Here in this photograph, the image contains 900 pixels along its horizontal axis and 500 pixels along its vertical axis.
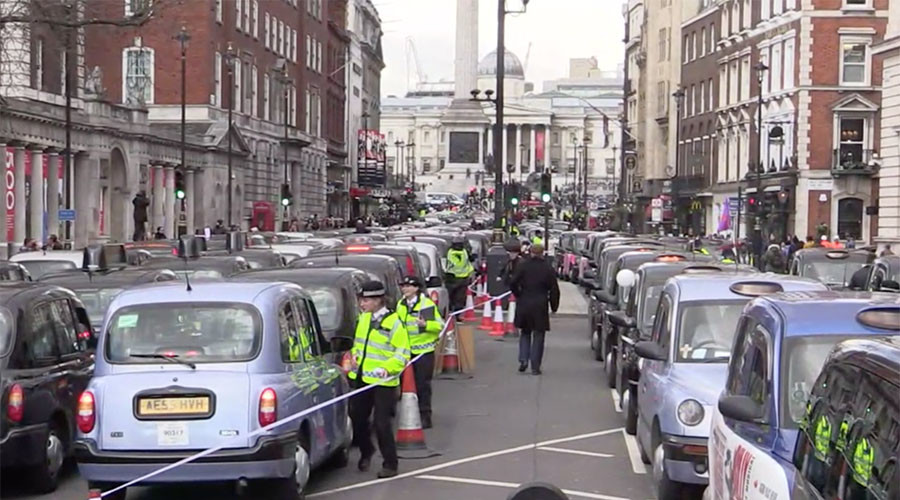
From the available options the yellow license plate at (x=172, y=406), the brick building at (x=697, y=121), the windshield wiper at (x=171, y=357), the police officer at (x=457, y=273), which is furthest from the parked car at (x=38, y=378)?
the brick building at (x=697, y=121)

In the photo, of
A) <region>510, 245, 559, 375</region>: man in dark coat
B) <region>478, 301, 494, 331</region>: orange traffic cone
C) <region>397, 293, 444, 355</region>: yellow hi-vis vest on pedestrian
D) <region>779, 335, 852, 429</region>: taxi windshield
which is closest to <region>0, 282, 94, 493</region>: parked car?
<region>397, 293, 444, 355</region>: yellow hi-vis vest on pedestrian

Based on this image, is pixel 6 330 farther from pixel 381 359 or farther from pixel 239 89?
pixel 239 89

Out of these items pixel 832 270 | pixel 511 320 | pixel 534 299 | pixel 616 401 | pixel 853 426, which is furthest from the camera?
pixel 511 320

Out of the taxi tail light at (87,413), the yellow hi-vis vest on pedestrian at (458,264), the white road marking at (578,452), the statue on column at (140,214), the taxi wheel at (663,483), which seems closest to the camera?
the taxi tail light at (87,413)

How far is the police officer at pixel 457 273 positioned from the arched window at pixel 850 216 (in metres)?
37.8

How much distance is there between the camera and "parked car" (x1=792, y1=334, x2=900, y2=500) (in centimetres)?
479

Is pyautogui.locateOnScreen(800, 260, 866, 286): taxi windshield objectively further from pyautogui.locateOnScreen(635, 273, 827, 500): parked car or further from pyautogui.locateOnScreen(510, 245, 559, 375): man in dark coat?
pyautogui.locateOnScreen(635, 273, 827, 500): parked car

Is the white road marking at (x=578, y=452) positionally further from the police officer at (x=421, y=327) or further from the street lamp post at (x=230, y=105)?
the street lamp post at (x=230, y=105)

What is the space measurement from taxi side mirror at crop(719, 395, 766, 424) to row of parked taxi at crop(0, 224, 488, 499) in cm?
409

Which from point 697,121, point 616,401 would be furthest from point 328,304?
A: point 697,121

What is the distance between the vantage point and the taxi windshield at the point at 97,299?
16.0 metres

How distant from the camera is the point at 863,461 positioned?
4980 mm

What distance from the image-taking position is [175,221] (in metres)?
64.2

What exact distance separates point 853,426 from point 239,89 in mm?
71601
